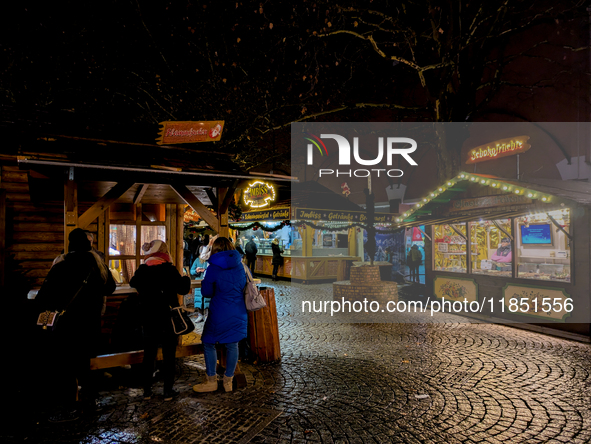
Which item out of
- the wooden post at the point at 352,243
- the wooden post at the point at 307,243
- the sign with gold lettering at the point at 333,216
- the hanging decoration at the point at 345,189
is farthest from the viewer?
the hanging decoration at the point at 345,189

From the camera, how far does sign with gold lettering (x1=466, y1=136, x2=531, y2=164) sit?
12.8 m

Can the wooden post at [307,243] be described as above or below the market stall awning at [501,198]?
below

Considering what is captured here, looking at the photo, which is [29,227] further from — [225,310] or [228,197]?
Answer: [225,310]

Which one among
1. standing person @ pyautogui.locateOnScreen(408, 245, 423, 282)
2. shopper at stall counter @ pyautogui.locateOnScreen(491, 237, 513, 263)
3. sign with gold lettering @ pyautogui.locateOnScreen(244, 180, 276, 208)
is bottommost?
standing person @ pyautogui.locateOnScreen(408, 245, 423, 282)

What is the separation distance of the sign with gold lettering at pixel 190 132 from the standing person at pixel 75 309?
12.0 ft

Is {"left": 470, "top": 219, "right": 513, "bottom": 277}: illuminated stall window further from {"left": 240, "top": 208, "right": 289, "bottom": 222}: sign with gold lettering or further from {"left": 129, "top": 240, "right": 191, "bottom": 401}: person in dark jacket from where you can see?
{"left": 129, "top": 240, "right": 191, "bottom": 401}: person in dark jacket

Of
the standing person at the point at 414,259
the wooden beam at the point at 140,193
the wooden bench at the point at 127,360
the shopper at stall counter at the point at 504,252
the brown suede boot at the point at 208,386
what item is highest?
Result: the wooden beam at the point at 140,193

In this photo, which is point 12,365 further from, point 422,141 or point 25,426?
point 422,141

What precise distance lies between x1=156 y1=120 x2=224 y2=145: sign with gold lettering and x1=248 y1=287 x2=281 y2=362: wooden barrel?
3.27 metres

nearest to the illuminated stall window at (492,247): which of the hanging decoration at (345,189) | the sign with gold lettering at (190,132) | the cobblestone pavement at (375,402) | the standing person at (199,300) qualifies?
the cobblestone pavement at (375,402)

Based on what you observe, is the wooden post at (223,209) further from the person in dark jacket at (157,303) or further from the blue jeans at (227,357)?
the blue jeans at (227,357)

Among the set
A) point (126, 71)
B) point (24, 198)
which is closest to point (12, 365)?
point (24, 198)

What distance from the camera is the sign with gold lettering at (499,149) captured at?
12781 millimetres

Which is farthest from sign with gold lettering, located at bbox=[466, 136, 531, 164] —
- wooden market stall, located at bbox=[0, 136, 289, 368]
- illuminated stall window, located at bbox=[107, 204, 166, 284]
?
illuminated stall window, located at bbox=[107, 204, 166, 284]
